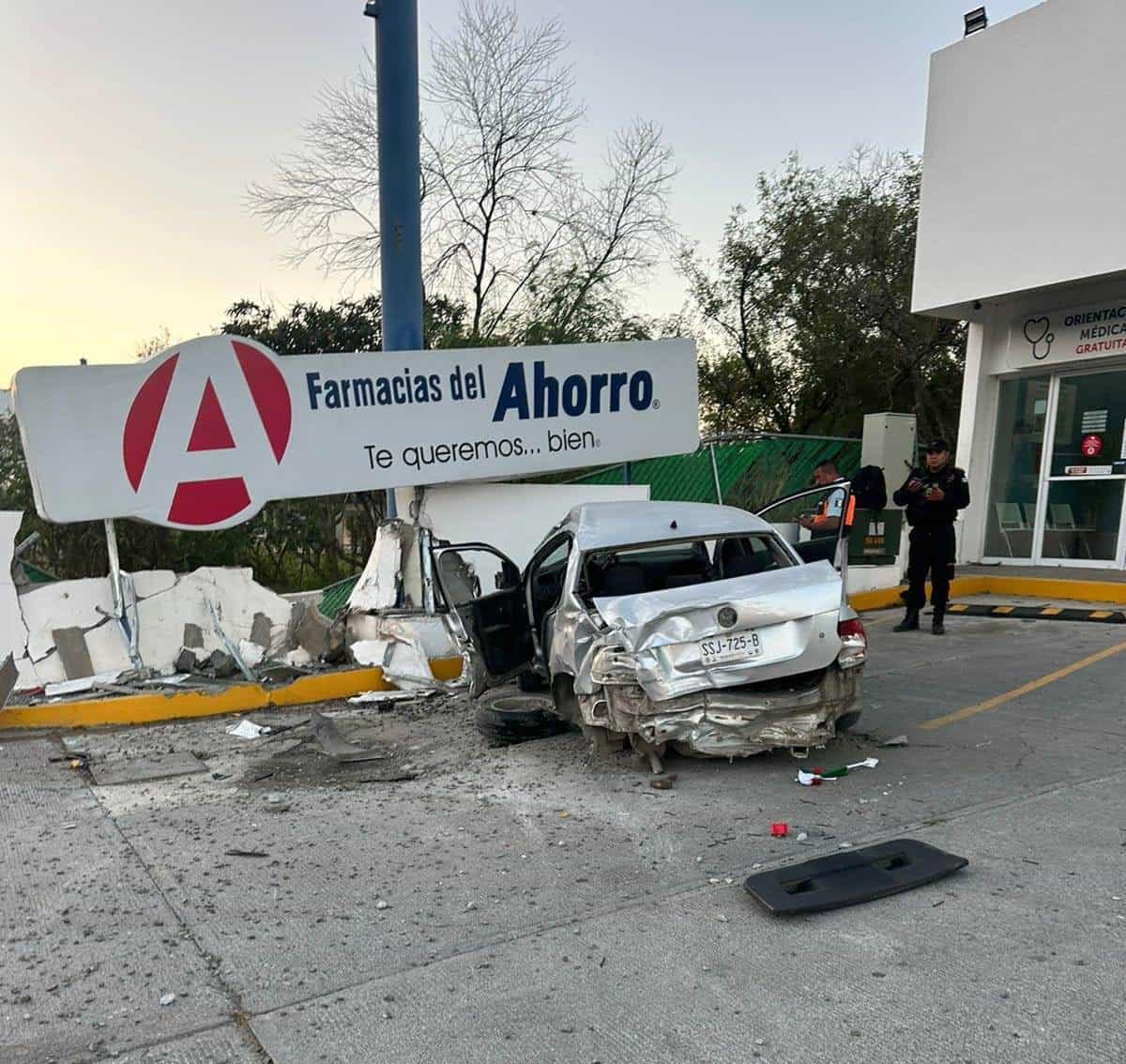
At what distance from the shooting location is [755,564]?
221 inches

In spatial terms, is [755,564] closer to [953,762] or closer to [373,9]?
[953,762]

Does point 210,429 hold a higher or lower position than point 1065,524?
higher

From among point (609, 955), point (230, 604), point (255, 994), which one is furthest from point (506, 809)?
point (230, 604)

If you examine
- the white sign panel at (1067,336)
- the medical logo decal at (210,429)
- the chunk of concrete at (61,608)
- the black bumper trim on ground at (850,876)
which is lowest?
the black bumper trim on ground at (850,876)

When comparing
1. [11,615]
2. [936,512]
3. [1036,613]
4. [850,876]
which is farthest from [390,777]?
[1036,613]

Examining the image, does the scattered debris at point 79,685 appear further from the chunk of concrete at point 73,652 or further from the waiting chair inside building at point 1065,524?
the waiting chair inside building at point 1065,524

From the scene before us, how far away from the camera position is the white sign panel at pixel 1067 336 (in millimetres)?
10953

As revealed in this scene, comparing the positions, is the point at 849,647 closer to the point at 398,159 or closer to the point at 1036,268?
the point at 398,159

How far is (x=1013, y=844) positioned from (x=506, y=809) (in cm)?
242

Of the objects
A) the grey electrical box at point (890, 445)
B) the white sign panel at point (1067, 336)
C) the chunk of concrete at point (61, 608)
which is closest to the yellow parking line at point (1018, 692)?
the grey electrical box at point (890, 445)

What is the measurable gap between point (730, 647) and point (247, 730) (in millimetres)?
3743

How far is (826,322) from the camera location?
62.4ft

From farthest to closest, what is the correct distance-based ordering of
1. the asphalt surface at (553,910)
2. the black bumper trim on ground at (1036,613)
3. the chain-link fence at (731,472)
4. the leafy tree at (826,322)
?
the leafy tree at (826,322), the chain-link fence at (731,472), the black bumper trim on ground at (1036,613), the asphalt surface at (553,910)

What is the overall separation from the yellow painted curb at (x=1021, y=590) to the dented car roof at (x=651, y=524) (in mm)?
5197
